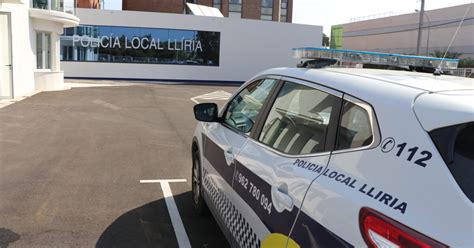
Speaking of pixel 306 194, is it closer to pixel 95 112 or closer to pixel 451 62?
pixel 451 62

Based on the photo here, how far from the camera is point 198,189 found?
15.8ft

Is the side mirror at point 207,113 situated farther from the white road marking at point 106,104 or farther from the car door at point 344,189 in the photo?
the white road marking at point 106,104

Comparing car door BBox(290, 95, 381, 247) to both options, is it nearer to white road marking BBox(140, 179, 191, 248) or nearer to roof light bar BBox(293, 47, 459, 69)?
roof light bar BBox(293, 47, 459, 69)

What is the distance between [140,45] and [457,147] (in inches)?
1151

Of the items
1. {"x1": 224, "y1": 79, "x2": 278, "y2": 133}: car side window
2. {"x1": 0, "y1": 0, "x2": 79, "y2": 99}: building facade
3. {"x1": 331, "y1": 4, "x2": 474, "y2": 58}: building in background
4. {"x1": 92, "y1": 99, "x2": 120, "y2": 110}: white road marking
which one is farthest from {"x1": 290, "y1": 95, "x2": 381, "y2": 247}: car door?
{"x1": 331, "y1": 4, "x2": 474, "y2": 58}: building in background

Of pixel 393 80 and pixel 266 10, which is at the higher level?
pixel 266 10

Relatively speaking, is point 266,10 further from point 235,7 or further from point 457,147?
point 457,147

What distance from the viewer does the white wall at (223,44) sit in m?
28.9

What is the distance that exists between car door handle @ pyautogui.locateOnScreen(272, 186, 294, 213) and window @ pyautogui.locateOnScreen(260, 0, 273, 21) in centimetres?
5039

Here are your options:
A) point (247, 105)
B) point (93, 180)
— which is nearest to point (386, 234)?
point (247, 105)

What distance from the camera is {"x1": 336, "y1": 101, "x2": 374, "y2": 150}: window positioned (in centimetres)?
207

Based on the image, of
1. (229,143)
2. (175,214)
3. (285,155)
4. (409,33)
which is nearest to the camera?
(285,155)

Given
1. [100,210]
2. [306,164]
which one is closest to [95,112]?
[100,210]

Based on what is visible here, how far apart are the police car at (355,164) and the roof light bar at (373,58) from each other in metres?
0.26
